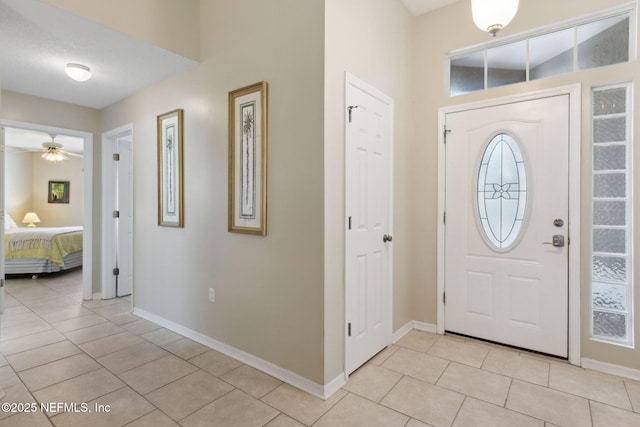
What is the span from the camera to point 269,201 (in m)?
2.32

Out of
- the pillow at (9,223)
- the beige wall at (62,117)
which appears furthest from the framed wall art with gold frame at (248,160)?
the pillow at (9,223)

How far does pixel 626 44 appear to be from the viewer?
7.62 feet

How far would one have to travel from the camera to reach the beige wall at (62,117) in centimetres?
360

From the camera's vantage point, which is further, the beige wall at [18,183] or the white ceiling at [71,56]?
the beige wall at [18,183]

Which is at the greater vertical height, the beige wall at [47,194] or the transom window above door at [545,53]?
the transom window above door at [545,53]

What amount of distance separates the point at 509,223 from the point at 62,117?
5.05 m

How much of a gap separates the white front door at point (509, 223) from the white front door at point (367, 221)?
700mm

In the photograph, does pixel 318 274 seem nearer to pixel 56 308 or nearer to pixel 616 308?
pixel 616 308

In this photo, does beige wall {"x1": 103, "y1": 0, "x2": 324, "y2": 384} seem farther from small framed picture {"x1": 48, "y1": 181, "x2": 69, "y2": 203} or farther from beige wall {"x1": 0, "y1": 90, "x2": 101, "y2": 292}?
small framed picture {"x1": 48, "y1": 181, "x2": 69, "y2": 203}

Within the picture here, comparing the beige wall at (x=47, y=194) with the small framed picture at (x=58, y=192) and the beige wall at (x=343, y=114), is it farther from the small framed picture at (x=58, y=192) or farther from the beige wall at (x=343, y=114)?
the beige wall at (x=343, y=114)

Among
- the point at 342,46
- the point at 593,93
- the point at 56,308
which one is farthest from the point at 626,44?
the point at 56,308

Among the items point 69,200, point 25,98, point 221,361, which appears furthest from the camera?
point 69,200

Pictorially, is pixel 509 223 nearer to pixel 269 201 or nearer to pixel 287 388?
pixel 269 201

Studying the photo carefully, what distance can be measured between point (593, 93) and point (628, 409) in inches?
83.9
